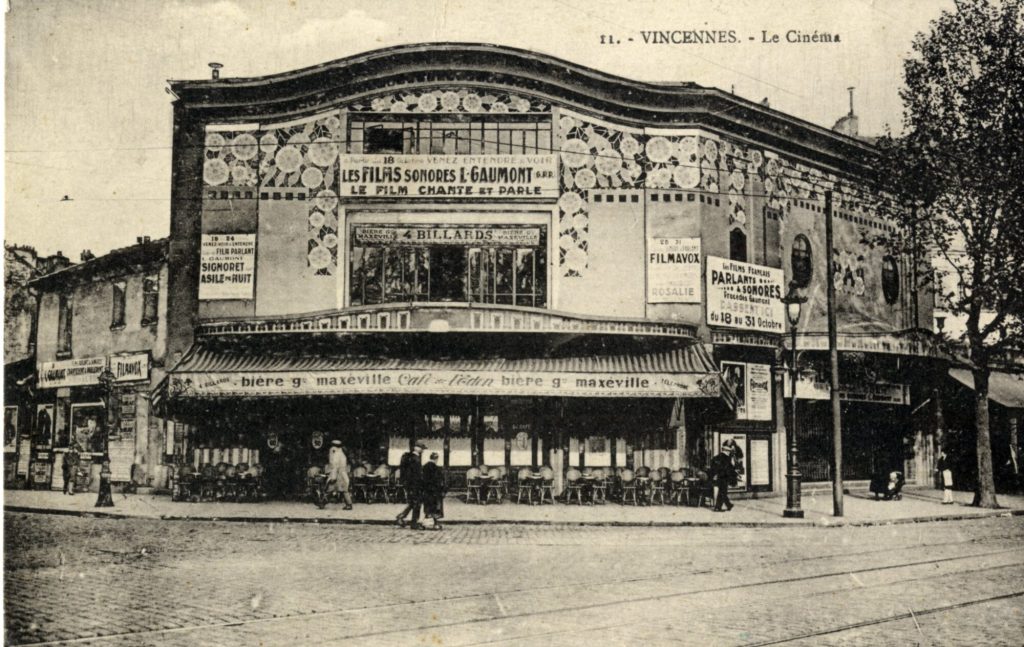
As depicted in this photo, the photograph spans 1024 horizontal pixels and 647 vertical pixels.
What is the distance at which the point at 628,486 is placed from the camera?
19.1 meters

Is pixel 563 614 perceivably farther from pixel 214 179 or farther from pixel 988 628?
pixel 214 179

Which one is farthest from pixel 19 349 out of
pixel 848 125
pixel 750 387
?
pixel 848 125

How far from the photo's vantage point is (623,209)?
19.8m

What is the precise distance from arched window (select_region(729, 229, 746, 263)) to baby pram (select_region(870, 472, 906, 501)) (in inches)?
245

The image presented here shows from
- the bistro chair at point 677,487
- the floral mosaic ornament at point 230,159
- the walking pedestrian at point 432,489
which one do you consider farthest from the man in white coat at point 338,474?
the bistro chair at point 677,487

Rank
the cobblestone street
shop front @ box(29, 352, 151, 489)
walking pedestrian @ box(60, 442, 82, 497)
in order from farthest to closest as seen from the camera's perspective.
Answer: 1. shop front @ box(29, 352, 151, 489)
2. walking pedestrian @ box(60, 442, 82, 497)
3. the cobblestone street

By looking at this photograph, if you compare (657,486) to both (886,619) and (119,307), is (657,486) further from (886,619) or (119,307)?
(119,307)

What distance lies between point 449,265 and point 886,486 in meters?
11.6

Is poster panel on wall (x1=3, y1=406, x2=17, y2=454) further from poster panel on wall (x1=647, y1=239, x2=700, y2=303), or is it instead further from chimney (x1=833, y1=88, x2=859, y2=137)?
chimney (x1=833, y1=88, x2=859, y2=137)

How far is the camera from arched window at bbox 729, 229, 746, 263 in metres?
20.8

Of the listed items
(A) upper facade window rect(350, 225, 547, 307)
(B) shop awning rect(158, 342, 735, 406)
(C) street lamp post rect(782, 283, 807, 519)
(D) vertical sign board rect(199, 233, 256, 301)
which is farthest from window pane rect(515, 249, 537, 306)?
(D) vertical sign board rect(199, 233, 256, 301)

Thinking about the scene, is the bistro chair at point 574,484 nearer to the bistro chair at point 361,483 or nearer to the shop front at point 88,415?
the bistro chair at point 361,483

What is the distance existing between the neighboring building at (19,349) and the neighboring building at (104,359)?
0.86ft

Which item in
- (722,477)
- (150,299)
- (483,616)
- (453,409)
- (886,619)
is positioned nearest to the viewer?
(886,619)
